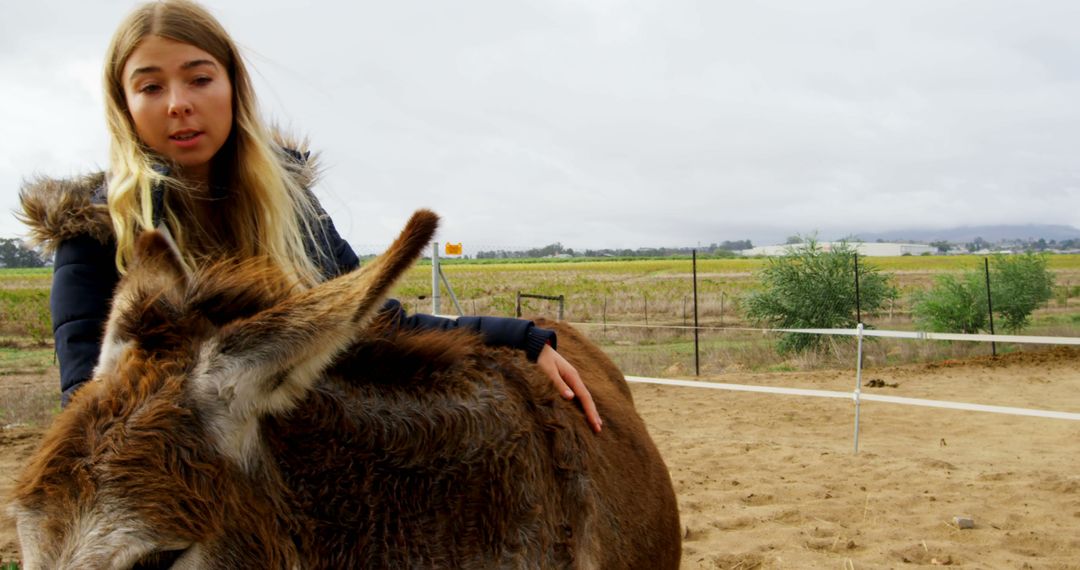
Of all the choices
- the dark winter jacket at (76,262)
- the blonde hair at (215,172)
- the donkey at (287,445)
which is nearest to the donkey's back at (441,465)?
the donkey at (287,445)

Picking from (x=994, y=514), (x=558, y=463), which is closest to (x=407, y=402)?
(x=558, y=463)

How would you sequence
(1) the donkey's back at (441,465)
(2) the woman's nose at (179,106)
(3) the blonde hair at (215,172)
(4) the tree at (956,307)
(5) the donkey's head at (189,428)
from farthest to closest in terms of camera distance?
(4) the tree at (956,307) → (2) the woman's nose at (179,106) → (3) the blonde hair at (215,172) → (1) the donkey's back at (441,465) → (5) the donkey's head at (189,428)

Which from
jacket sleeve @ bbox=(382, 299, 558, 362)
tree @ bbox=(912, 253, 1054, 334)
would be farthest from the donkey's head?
tree @ bbox=(912, 253, 1054, 334)

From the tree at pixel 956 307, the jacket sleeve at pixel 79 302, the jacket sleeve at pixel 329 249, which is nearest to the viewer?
the jacket sleeve at pixel 79 302

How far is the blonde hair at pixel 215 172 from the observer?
1853 mm

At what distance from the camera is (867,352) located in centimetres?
1728

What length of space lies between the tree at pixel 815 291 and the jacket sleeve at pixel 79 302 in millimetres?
18335

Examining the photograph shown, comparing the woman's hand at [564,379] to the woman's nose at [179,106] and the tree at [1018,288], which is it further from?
the tree at [1018,288]

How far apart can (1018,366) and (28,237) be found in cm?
1730

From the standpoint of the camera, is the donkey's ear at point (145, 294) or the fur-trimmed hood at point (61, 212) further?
the fur-trimmed hood at point (61, 212)

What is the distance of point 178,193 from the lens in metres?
2.08

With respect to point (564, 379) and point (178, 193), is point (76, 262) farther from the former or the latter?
point (564, 379)

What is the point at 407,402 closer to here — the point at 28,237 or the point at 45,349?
the point at 28,237

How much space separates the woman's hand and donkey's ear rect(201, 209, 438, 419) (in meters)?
0.86
